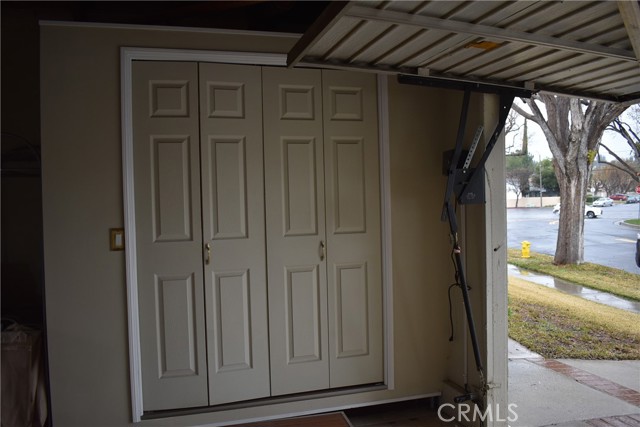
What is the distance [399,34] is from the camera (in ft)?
6.11

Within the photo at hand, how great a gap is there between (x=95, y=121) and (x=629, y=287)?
673 centimetres

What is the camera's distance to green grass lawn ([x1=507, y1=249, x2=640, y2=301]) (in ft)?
18.9

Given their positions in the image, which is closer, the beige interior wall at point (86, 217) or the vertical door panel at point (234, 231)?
the beige interior wall at point (86, 217)

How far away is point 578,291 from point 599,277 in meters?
0.36

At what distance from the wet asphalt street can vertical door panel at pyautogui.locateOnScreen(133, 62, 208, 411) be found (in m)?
4.72

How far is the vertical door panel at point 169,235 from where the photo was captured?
268 cm

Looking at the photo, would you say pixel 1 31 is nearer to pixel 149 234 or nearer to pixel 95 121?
pixel 95 121

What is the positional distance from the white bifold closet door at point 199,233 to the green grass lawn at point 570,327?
3423 millimetres

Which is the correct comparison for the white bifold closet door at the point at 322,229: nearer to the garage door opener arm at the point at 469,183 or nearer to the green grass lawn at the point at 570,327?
the garage door opener arm at the point at 469,183

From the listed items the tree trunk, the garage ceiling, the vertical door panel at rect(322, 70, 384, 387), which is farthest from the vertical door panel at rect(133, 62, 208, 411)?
the tree trunk

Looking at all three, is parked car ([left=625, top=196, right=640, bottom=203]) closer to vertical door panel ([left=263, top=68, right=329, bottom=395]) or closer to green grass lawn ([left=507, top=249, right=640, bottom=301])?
green grass lawn ([left=507, top=249, right=640, bottom=301])

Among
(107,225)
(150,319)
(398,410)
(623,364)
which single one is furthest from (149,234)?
(623,364)

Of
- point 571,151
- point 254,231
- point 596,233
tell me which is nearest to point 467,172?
point 254,231

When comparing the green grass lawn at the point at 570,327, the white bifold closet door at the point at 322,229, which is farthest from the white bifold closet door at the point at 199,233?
the green grass lawn at the point at 570,327
